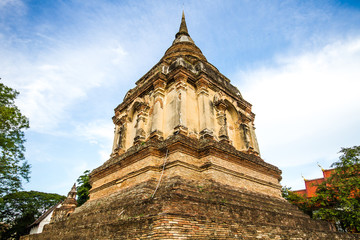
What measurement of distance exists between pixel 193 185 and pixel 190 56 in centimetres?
865

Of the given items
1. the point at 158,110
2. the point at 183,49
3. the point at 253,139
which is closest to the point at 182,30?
the point at 183,49

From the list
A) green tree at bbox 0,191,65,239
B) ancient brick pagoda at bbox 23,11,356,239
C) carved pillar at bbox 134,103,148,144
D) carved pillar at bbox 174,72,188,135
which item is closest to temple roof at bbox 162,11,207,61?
ancient brick pagoda at bbox 23,11,356,239

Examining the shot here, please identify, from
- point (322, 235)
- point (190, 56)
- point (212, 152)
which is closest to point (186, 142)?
point (212, 152)

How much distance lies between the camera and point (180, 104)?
961cm

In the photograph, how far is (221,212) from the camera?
6.14 meters

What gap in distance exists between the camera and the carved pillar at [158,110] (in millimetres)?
9548

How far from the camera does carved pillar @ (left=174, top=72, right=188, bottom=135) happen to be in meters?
8.96

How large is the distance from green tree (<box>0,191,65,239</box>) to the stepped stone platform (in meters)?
32.3

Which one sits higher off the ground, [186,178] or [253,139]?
[253,139]

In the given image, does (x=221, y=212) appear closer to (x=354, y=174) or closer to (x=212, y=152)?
(x=212, y=152)

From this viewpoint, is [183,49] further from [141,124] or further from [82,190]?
[82,190]

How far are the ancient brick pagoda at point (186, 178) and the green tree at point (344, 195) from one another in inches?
238

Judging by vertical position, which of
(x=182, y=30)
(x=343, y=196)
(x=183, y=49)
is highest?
(x=182, y=30)

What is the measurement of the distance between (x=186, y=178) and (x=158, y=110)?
3.79 m
